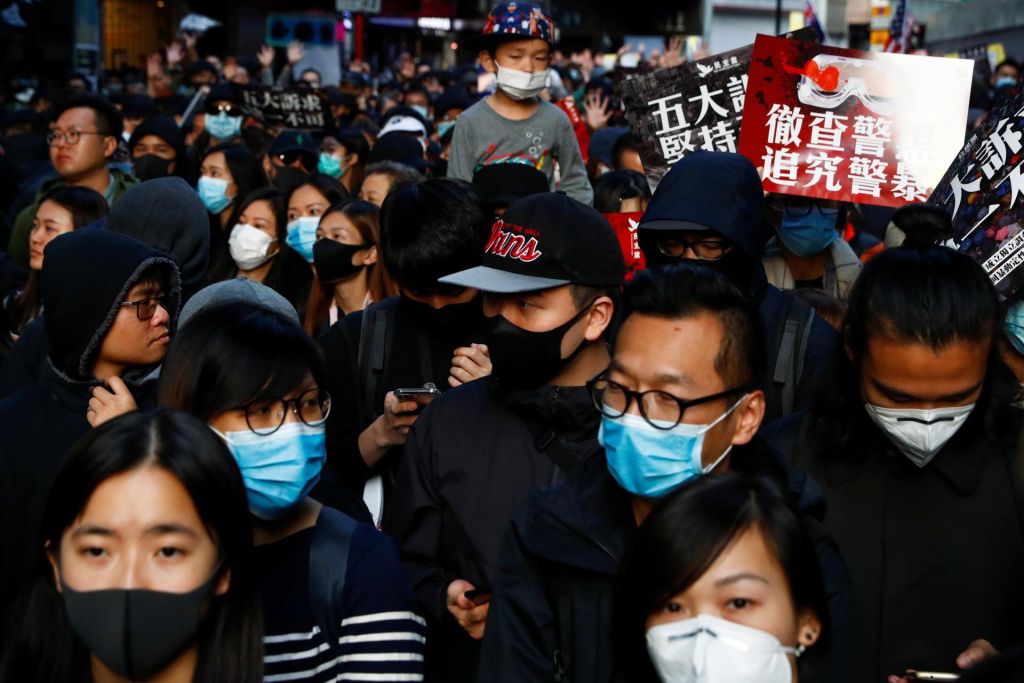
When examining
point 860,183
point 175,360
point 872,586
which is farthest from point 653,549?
point 860,183

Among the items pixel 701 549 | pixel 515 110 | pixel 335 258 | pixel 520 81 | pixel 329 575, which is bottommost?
pixel 329 575

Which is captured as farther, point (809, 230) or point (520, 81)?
point (520, 81)

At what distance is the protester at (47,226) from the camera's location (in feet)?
20.3

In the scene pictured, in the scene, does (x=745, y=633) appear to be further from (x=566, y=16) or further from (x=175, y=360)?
(x=566, y=16)

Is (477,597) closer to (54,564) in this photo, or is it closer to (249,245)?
(54,564)

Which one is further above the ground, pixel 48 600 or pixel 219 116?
pixel 219 116

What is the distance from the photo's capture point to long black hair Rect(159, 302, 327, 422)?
319 cm

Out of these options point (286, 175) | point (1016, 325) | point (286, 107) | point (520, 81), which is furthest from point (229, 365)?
point (286, 107)

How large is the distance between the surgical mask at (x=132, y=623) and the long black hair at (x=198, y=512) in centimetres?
9

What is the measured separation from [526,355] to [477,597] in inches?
26.0

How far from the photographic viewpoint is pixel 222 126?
11805 mm

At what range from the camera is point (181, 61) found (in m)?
23.0

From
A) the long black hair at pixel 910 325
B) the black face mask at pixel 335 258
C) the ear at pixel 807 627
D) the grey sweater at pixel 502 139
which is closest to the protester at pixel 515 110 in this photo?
the grey sweater at pixel 502 139

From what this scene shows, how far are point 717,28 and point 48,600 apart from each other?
40.6m
